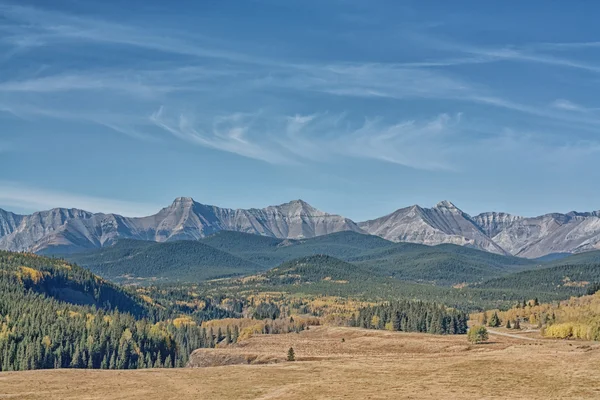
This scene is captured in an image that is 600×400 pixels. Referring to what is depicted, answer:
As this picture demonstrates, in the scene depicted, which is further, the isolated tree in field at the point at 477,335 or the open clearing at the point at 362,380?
the isolated tree in field at the point at 477,335

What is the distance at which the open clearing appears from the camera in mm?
90750

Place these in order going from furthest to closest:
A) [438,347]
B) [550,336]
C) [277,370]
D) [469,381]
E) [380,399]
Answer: [550,336] → [438,347] → [277,370] → [469,381] → [380,399]

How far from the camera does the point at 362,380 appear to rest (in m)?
104

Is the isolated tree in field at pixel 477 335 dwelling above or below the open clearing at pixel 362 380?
above

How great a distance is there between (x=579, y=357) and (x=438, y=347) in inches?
2084

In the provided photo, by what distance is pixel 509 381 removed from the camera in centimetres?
9738

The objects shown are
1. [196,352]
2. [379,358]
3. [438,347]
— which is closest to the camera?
[379,358]

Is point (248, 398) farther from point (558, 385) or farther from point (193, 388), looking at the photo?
point (558, 385)

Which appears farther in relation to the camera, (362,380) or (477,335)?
(477,335)

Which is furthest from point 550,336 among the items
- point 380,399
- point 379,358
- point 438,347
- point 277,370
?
point 380,399

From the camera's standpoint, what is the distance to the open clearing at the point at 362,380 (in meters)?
90.8

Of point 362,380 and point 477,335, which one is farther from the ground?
point 477,335

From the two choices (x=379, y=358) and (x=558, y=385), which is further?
(x=379, y=358)

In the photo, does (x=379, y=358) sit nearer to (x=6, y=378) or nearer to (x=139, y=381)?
(x=139, y=381)
